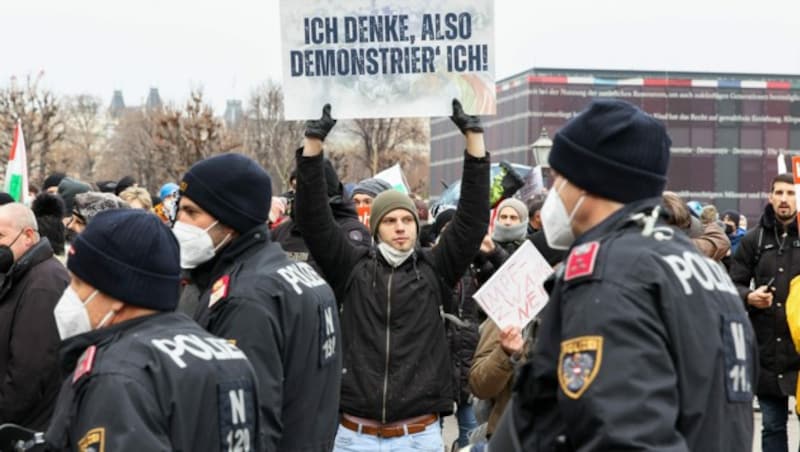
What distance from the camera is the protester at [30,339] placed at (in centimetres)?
660

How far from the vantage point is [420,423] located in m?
6.48

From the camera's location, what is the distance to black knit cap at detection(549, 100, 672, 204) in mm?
3500

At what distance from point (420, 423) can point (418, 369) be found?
274 mm

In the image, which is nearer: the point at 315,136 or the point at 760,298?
the point at 315,136

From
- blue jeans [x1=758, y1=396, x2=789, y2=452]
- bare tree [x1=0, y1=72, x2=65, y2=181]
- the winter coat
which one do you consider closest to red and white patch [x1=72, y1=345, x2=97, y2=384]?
the winter coat

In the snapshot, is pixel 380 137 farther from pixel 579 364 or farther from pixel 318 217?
pixel 579 364

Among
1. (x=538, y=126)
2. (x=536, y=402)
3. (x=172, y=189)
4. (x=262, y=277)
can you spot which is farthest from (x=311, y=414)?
(x=538, y=126)

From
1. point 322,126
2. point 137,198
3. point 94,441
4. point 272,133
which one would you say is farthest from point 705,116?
point 94,441

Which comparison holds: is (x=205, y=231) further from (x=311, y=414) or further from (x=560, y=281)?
(x=560, y=281)

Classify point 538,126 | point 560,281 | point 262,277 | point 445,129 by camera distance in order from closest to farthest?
point 560,281
point 262,277
point 538,126
point 445,129

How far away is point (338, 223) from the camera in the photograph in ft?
26.6

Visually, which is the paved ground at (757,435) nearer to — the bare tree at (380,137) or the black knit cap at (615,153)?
the black knit cap at (615,153)

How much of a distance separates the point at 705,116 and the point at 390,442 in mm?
51267

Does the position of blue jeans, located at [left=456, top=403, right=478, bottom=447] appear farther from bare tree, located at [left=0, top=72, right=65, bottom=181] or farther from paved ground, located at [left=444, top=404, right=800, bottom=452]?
bare tree, located at [left=0, top=72, right=65, bottom=181]
